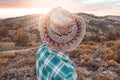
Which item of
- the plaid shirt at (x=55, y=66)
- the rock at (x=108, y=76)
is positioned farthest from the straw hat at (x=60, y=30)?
the rock at (x=108, y=76)

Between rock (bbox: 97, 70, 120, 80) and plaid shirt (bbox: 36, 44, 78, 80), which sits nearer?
plaid shirt (bbox: 36, 44, 78, 80)

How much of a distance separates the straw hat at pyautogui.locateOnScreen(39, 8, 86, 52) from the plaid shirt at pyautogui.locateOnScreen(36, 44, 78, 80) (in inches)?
3.8

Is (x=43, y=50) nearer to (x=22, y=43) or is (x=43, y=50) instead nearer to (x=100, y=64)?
(x=100, y=64)

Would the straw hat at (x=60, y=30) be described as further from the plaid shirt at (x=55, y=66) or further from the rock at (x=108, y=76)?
the rock at (x=108, y=76)

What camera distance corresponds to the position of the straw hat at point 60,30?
3367 mm

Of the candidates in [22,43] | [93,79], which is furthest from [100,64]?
[22,43]

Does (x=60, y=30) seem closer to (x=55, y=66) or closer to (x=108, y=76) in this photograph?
(x=55, y=66)

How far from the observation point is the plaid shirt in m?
3.20

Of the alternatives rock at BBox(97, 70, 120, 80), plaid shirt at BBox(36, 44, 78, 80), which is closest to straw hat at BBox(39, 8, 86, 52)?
plaid shirt at BBox(36, 44, 78, 80)

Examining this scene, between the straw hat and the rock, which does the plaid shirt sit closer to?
the straw hat

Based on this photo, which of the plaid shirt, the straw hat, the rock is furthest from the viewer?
the rock

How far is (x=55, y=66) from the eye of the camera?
330 cm

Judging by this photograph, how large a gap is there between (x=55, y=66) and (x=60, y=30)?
1.29ft

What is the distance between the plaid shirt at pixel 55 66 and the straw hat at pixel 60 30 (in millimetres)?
98
